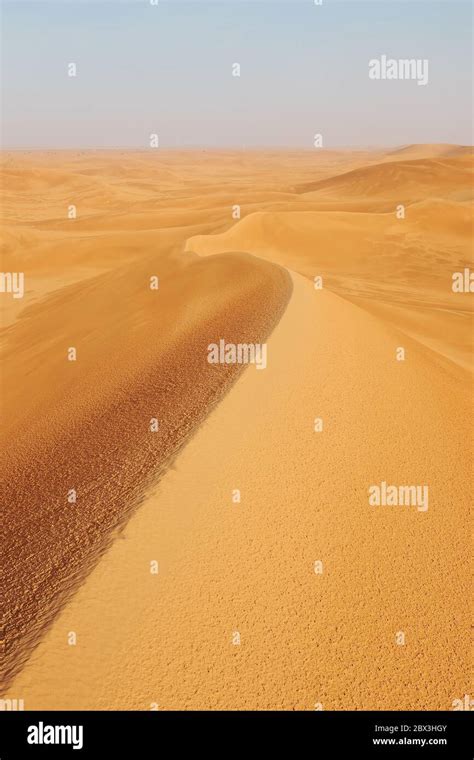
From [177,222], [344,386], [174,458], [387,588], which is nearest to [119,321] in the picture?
[344,386]

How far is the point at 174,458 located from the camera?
230 inches

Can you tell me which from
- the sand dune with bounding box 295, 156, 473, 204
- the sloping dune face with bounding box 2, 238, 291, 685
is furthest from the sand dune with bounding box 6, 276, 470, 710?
the sand dune with bounding box 295, 156, 473, 204

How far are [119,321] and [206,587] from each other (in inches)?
379

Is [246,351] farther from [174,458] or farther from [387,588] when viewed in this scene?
[387,588]

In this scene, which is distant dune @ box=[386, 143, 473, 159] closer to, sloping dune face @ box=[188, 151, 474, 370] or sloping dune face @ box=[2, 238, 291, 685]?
sloping dune face @ box=[188, 151, 474, 370]

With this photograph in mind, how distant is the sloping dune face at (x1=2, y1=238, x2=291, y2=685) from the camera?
4.72 metres

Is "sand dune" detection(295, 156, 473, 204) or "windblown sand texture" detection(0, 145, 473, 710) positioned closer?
"windblown sand texture" detection(0, 145, 473, 710)

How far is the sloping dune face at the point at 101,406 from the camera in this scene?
15.5 ft

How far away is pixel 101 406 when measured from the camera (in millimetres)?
7840

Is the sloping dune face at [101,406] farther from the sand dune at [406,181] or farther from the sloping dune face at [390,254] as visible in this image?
the sand dune at [406,181]

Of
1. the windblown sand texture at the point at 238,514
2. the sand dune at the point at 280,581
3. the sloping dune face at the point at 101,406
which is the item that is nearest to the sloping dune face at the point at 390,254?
the windblown sand texture at the point at 238,514

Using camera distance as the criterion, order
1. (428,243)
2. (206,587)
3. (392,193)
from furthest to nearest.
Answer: (392,193)
(428,243)
(206,587)

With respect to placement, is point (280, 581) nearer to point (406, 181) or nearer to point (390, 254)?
point (390, 254)

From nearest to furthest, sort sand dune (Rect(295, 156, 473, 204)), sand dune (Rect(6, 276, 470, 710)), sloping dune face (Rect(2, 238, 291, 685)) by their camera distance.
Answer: sand dune (Rect(6, 276, 470, 710)) < sloping dune face (Rect(2, 238, 291, 685)) < sand dune (Rect(295, 156, 473, 204))
